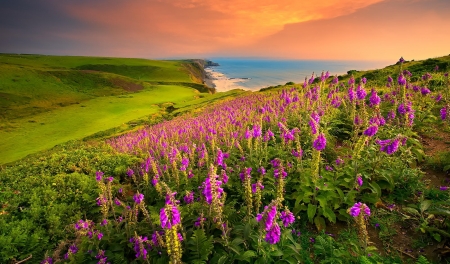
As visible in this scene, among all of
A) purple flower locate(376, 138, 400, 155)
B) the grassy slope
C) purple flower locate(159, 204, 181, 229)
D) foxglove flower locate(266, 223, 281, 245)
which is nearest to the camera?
purple flower locate(159, 204, 181, 229)

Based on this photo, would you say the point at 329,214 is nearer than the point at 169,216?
No

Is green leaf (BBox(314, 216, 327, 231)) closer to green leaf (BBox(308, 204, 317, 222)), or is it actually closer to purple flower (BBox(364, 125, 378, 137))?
green leaf (BBox(308, 204, 317, 222))

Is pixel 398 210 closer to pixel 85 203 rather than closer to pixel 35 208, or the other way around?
pixel 85 203

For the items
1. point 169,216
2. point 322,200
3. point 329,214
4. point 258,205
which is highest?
point 169,216

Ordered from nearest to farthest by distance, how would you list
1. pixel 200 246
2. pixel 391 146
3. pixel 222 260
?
pixel 222 260 → pixel 200 246 → pixel 391 146

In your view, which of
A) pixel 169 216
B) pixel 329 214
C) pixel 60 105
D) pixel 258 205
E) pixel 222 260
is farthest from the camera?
pixel 60 105

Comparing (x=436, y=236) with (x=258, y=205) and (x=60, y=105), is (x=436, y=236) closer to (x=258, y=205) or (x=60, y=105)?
(x=258, y=205)

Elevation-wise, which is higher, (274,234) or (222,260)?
(274,234)

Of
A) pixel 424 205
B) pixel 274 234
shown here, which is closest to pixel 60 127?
pixel 274 234

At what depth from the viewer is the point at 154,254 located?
11.8 ft

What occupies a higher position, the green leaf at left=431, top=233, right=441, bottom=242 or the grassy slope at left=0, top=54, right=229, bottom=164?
the green leaf at left=431, top=233, right=441, bottom=242

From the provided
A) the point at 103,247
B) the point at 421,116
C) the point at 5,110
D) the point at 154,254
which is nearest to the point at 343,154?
the point at 421,116

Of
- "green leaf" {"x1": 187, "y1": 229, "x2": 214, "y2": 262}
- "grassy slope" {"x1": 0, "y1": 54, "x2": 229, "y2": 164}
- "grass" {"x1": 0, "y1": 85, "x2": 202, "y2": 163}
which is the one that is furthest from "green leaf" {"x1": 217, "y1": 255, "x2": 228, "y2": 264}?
"grassy slope" {"x1": 0, "y1": 54, "x2": 229, "y2": 164}

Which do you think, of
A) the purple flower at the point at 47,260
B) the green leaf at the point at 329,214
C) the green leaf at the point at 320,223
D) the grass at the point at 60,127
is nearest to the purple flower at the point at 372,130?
the green leaf at the point at 329,214
